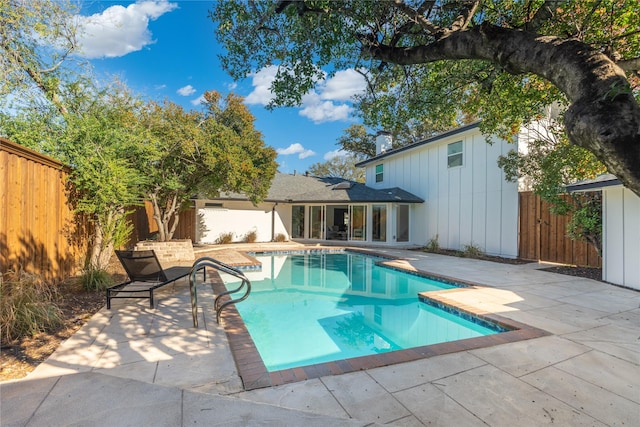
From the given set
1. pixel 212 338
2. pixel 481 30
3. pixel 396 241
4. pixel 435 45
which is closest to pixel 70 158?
pixel 212 338

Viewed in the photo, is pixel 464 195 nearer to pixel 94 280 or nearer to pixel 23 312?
pixel 94 280

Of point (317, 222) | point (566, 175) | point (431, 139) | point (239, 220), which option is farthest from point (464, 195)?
point (239, 220)

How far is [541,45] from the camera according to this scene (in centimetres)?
250

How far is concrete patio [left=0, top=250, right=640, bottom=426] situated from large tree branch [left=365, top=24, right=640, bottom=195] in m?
2.19

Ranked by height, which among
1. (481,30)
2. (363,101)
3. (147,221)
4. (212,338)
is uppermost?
(363,101)

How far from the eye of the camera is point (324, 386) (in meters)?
3.02

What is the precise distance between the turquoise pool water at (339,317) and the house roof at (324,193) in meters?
7.36

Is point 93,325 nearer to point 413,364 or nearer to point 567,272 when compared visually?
point 413,364

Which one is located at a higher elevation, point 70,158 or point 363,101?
point 363,101

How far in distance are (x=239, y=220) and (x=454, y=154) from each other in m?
12.3

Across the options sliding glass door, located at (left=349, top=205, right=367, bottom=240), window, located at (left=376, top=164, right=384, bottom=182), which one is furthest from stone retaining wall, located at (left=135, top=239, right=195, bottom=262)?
window, located at (left=376, top=164, right=384, bottom=182)

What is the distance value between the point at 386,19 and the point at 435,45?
2.06 m

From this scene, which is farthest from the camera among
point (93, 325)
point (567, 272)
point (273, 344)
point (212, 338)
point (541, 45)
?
point (567, 272)

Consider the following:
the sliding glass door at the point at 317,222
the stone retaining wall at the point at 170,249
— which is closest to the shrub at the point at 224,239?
the sliding glass door at the point at 317,222
